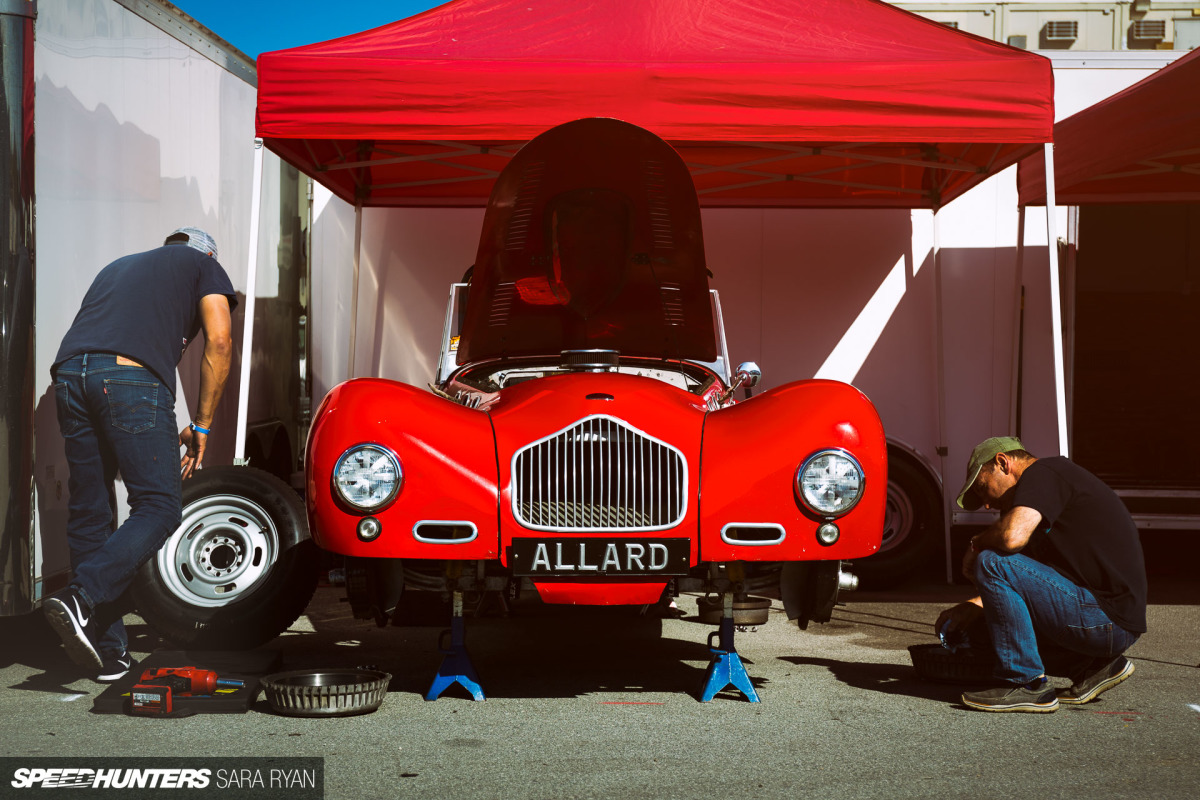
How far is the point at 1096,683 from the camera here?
13.8 ft

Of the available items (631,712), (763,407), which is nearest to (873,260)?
(763,407)

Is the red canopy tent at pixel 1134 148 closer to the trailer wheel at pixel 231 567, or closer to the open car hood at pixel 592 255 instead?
the open car hood at pixel 592 255

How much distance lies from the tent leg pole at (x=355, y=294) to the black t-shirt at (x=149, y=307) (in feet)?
9.73

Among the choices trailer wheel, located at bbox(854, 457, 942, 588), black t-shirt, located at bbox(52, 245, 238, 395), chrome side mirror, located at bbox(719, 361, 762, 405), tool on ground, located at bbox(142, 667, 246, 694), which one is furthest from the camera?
trailer wheel, located at bbox(854, 457, 942, 588)

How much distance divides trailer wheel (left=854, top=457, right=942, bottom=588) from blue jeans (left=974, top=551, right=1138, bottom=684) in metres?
3.00

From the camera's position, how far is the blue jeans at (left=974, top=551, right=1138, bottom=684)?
4.04m

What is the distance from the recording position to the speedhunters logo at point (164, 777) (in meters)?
3.12

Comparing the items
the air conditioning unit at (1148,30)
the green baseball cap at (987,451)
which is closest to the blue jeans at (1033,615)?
the green baseball cap at (987,451)

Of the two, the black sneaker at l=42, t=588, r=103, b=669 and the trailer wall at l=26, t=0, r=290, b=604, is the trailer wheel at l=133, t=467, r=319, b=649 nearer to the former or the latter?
the trailer wall at l=26, t=0, r=290, b=604

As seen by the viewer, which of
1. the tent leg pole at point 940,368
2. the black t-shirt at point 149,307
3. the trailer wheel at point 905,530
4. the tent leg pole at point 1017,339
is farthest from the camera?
the tent leg pole at point 940,368

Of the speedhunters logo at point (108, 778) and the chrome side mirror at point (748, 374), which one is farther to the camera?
the chrome side mirror at point (748, 374)

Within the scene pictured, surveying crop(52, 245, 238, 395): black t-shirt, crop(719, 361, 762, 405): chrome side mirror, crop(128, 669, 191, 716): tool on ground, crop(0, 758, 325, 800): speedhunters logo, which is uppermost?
crop(52, 245, 238, 395): black t-shirt

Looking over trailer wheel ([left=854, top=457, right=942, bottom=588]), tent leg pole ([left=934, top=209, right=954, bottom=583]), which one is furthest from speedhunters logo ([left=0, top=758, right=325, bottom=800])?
tent leg pole ([left=934, top=209, right=954, bottom=583])

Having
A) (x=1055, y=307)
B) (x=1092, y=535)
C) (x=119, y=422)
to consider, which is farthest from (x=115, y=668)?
(x=1055, y=307)
